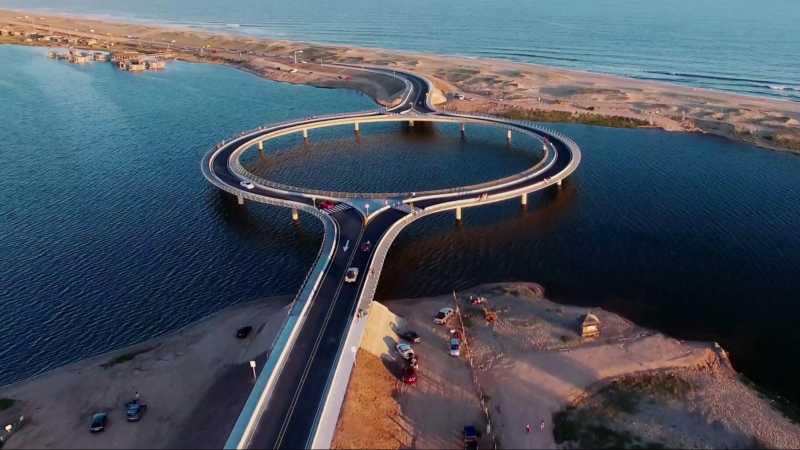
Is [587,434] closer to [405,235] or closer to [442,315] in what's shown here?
[442,315]

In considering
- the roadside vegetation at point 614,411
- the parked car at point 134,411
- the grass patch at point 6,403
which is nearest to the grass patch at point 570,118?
the roadside vegetation at point 614,411

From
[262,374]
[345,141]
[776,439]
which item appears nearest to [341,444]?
[262,374]

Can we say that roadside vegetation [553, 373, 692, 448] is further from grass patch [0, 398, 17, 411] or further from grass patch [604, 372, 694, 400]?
grass patch [0, 398, 17, 411]

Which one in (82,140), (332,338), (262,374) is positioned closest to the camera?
(262,374)

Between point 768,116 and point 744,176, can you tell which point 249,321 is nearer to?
point 744,176

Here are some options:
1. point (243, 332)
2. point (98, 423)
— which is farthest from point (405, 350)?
point (98, 423)
